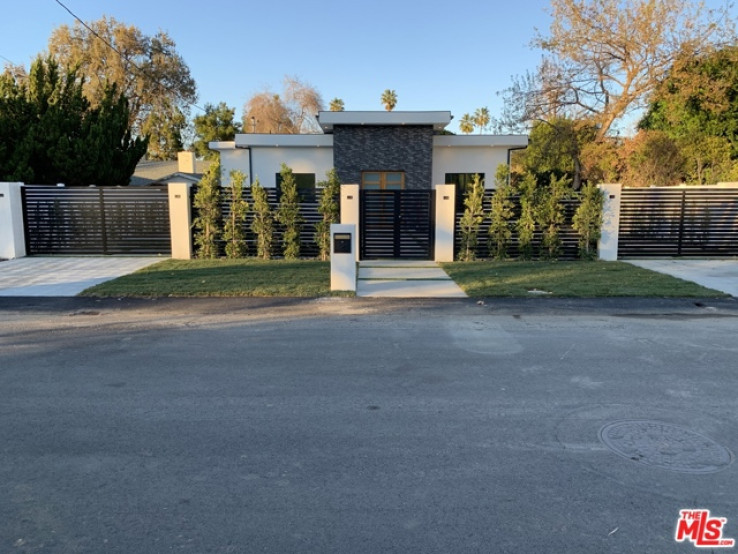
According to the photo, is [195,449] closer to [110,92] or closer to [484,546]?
[484,546]

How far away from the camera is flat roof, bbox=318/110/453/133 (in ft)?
71.1

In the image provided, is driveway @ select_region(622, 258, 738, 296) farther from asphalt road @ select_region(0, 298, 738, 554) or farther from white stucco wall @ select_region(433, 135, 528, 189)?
white stucco wall @ select_region(433, 135, 528, 189)

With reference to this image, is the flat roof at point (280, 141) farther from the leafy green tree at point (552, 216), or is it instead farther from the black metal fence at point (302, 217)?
the leafy green tree at point (552, 216)

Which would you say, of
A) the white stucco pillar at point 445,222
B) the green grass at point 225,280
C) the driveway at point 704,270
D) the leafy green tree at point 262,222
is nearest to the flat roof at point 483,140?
the white stucco pillar at point 445,222

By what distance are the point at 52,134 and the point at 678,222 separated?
21535 mm

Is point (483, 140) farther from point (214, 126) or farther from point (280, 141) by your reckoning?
point (214, 126)

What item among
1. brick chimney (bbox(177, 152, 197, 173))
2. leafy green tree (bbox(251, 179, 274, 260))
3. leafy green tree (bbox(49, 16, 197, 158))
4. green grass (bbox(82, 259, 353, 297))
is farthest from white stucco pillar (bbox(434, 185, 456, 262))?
leafy green tree (bbox(49, 16, 197, 158))

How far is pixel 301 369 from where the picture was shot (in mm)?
6074

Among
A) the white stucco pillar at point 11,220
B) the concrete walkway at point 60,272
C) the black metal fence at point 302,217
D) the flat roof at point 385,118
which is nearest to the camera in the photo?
the concrete walkway at point 60,272

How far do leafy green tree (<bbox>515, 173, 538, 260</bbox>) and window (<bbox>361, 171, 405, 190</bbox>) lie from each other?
8.55 m

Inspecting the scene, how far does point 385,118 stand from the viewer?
71.7 ft

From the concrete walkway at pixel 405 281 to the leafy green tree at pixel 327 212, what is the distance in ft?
4.13

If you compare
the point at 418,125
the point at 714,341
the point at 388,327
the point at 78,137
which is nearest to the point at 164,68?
the point at 78,137

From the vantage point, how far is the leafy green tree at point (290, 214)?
15102 millimetres
